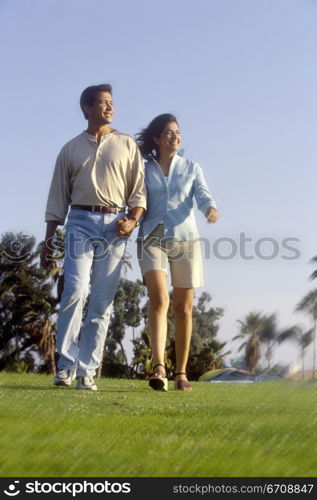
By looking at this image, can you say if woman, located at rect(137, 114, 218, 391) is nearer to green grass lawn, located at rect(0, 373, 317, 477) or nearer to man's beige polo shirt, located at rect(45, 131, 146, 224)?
man's beige polo shirt, located at rect(45, 131, 146, 224)

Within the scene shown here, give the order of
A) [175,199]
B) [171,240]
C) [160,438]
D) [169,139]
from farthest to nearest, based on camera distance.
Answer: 1. [169,139]
2. [175,199]
3. [171,240]
4. [160,438]

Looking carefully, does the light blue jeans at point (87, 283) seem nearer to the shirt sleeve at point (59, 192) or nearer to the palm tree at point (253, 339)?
the shirt sleeve at point (59, 192)

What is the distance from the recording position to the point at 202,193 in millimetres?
6848

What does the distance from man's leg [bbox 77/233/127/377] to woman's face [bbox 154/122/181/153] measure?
37.1 inches

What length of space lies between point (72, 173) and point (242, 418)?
9.68ft

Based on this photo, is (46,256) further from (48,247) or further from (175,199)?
(175,199)

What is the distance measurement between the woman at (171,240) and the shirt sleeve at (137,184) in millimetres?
208

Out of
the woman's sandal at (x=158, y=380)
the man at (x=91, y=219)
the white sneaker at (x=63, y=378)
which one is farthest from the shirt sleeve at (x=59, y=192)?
the woman's sandal at (x=158, y=380)

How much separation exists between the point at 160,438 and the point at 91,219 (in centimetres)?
312

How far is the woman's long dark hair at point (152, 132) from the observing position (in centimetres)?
694

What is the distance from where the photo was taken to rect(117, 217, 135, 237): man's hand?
6.31 m

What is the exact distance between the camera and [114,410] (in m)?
4.64

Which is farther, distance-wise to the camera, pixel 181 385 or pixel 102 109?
pixel 181 385

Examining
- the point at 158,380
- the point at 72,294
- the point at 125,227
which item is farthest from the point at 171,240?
the point at 158,380
